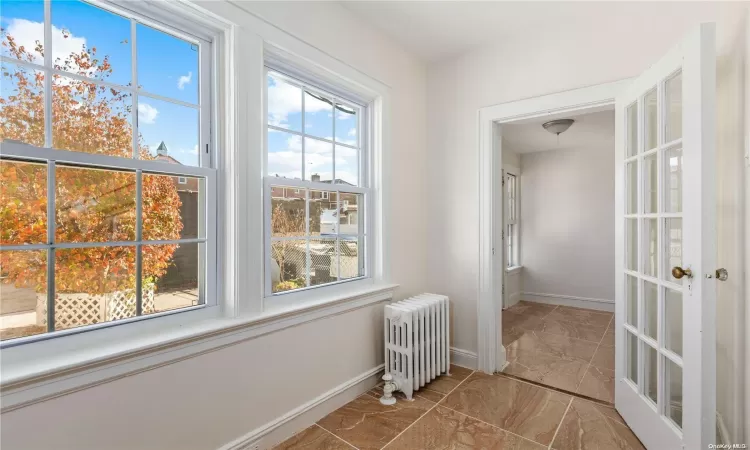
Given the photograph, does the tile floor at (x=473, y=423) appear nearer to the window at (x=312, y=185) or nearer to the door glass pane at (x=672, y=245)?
the window at (x=312, y=185)

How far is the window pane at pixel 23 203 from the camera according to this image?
121 cm

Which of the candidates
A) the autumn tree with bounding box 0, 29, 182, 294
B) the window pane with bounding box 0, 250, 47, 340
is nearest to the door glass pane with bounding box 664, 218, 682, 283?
the autumn tree with bounding box 0, 29, 182, 294

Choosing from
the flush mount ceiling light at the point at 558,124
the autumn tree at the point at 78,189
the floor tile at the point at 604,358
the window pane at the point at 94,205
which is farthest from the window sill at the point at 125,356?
the flush mount ceiling light at the point at 558,124

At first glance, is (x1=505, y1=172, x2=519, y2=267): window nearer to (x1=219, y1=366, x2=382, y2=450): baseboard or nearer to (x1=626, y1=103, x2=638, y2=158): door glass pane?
(x1=626, y1=103, x2=638, y2=158): door glass pane

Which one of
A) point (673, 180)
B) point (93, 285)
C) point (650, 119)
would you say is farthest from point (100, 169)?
point (650, 119)

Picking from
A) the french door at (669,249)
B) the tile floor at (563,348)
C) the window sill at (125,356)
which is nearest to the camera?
the window sill at (125,356)

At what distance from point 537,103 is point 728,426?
2226mm

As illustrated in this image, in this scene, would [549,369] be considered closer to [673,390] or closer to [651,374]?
[651,374]

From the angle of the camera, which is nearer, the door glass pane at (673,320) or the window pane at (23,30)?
the window pane at (23,30)

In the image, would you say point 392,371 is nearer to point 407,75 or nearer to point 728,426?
point 728,426

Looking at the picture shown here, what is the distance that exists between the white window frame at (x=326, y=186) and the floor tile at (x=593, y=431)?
1.55 metres

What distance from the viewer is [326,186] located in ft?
7.72

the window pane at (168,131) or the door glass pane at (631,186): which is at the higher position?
the window pane at (168,131)

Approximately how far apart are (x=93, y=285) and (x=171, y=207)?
442mm
